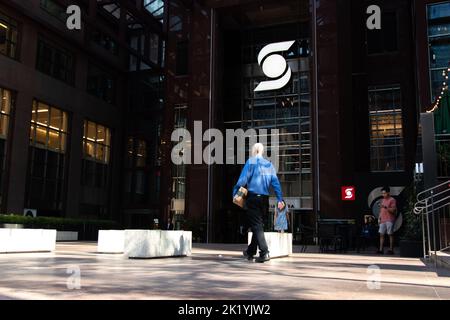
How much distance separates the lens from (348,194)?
2656cm

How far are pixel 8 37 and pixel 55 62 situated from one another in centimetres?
464

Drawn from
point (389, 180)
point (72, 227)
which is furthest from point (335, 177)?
point (72, 227)

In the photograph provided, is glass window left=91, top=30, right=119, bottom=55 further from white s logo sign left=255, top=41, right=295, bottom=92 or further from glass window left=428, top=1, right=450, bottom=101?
glass window left=428, top=1, right=450, bottom=101

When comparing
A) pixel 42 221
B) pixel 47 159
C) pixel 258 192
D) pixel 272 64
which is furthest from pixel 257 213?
pixel 47 159

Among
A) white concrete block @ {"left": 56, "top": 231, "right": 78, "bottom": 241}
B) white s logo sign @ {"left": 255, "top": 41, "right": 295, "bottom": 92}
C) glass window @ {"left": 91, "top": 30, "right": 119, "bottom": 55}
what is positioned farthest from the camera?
glass window @ {"left": 91, "top": 30, "right": 119, "bottom": 55}

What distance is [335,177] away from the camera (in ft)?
86.9

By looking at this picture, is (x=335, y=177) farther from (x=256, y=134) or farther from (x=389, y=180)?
(x=256, y=134)

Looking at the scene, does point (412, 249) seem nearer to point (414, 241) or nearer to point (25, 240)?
point (414, 241)

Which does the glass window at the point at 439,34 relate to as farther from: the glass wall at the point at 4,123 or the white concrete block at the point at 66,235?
the glass wall at the point at 4,123

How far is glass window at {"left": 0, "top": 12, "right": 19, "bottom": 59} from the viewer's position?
30.1m

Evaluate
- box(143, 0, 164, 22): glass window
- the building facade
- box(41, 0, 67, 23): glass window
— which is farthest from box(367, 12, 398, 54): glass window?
box(41, 0, 67, 23): glass window

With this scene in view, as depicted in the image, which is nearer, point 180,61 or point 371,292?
point 371,292

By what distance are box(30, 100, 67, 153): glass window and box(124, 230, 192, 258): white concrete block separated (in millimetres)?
25815
